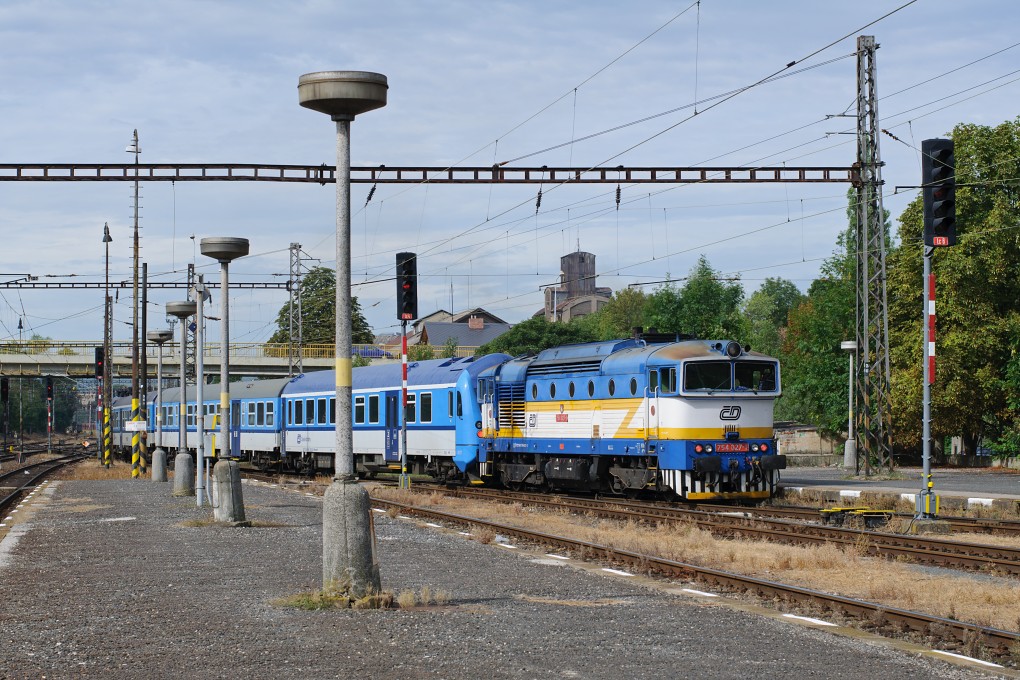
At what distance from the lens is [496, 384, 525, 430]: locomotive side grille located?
30391 mm

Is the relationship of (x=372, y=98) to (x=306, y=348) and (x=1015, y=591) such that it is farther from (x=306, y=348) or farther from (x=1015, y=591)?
(x=306, y=348)

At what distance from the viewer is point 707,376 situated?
24828mm

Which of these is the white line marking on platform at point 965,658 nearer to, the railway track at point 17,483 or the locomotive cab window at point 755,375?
the locomotive cab window at point 755,375

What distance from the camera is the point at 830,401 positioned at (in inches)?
2470

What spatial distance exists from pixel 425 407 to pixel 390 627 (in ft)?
80.0

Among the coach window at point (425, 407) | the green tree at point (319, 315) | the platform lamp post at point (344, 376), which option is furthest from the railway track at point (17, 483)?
the green tree at point (319, 315)

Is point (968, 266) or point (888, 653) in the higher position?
point (968, 266)

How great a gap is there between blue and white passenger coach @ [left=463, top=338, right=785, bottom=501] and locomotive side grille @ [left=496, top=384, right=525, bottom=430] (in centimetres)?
56

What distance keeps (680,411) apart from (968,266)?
85.4 ft

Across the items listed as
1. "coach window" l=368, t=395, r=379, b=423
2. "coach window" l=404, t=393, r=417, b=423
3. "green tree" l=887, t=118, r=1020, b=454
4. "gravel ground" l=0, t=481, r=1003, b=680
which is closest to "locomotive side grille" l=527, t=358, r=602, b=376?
"coach window" l=404, t=393, r=417, b=423

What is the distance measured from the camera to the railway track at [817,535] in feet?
51.2

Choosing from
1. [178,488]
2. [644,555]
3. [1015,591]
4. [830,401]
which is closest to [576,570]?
[644,555]

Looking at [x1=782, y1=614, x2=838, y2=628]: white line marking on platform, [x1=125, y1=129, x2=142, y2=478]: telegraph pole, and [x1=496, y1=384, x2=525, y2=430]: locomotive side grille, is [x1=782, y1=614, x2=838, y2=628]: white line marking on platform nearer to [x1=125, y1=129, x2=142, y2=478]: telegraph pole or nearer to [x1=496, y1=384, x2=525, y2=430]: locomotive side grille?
[x1=496, y1=384, x2=525, y2=430]: locomotive side grille

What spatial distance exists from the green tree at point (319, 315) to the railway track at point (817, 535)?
88.7 metres
